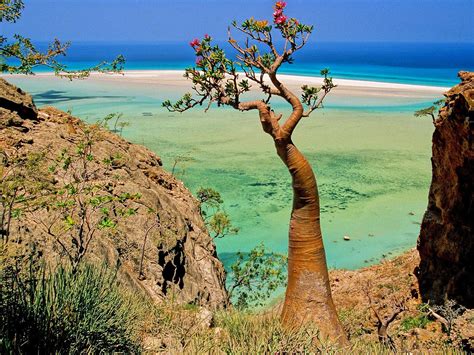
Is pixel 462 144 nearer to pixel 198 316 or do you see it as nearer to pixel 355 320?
pixel 355 320

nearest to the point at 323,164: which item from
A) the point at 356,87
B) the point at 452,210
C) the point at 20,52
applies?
the point at 452,210

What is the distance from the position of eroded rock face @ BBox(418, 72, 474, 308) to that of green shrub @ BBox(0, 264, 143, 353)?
639cm

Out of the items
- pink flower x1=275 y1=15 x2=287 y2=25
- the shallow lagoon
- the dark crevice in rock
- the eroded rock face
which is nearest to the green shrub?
the dark crevice in rock

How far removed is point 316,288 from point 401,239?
12.6m

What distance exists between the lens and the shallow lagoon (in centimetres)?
1914

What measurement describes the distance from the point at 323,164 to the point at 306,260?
22.7 meters

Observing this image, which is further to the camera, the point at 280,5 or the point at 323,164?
the point at 323,164

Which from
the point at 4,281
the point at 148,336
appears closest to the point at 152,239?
the point at 148,336

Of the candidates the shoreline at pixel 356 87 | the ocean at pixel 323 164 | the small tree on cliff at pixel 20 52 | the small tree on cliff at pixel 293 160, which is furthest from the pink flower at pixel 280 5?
the shoreline at pixel 356 87

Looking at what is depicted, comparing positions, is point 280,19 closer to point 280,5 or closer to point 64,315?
point 280,5

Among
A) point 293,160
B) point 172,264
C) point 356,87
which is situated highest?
point 356,87

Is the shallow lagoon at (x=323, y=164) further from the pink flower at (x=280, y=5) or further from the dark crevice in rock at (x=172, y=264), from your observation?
the pink flower at (x=280, y=5)

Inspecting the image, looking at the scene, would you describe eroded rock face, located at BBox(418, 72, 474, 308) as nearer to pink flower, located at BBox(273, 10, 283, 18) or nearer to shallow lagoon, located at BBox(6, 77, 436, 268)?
pink flower, located at BBox(273, 10, 283, 18)

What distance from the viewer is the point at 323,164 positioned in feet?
96.6
